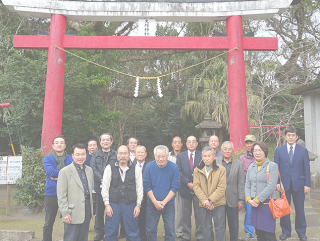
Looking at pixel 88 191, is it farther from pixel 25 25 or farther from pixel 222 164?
pixel 25 25

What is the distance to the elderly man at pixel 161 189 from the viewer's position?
3.74 metres

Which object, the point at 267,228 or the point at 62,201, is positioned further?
the point at 267,228

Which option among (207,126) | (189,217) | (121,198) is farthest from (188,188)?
(207,126)

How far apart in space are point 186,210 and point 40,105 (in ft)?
21.4

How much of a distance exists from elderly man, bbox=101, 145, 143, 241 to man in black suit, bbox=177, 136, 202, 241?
863 millimetres

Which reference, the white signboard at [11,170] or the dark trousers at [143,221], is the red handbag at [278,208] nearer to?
the dark trousers at [143,221]

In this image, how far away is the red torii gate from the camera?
6.95 meters

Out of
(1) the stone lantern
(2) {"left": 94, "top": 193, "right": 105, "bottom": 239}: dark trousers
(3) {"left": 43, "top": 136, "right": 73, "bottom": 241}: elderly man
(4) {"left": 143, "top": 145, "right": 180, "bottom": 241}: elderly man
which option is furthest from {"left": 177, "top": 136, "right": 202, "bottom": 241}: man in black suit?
(1) the stone lantern

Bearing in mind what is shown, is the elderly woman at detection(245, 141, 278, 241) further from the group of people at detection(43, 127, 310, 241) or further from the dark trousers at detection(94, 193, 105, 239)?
the dark trousers at detection(94, 193, 105, 239)

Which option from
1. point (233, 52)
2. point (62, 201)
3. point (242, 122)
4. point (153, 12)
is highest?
point (153, 12)

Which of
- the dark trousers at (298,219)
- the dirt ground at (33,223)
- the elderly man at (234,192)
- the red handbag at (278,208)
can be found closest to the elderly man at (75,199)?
the dirt ground at (33,223)

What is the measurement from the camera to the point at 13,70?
9.67m

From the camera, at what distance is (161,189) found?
12.3ft

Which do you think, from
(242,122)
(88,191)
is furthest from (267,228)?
(242,122)
